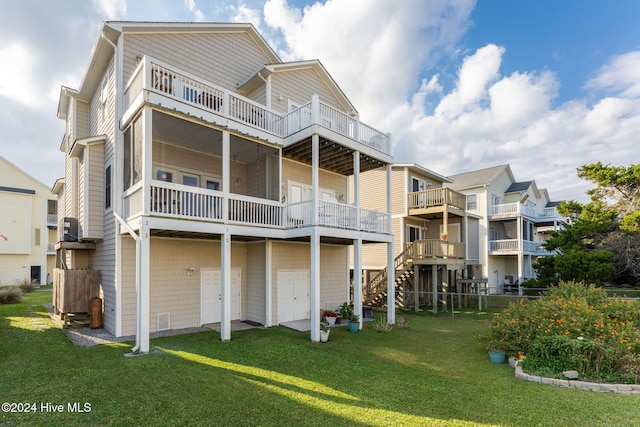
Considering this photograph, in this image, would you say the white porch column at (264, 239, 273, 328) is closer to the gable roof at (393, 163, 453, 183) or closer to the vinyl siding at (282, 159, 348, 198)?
the vinyl siding at (282, 159, 348, 198)

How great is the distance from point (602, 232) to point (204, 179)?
21.3 meters

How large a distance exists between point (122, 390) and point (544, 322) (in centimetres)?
931

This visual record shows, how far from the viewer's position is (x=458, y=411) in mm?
5219

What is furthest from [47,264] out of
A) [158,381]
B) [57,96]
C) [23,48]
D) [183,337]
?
[158,381]

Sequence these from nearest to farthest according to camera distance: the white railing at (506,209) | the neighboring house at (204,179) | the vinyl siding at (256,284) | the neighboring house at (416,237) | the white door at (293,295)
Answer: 1. the neighboring house at (204,179)
2. the vinyl siding at (256,284)
3. the white door at (293,295)
4. the neighboring house at (416,237)
5. the white railing at (506,209)

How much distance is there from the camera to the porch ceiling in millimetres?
12188

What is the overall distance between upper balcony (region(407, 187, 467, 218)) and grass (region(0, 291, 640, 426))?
10530mm

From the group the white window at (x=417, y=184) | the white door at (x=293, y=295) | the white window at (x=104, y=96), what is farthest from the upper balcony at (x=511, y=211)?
the white window at (x=104, y=96)

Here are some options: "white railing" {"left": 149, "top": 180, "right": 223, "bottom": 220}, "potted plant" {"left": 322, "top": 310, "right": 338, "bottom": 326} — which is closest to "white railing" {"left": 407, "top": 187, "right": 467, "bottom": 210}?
"potted plant" {"left": 322, "top": 310, "right": 338, "bottom": 326}

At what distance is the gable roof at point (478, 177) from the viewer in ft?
82.7

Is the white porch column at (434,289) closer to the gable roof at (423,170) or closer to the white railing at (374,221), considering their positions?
the white railing at (374,221)

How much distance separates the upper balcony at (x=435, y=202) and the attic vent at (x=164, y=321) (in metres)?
14.5

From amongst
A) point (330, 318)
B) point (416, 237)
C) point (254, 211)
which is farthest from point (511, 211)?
point (254, 211)

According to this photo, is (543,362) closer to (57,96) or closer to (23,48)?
(23,48)
